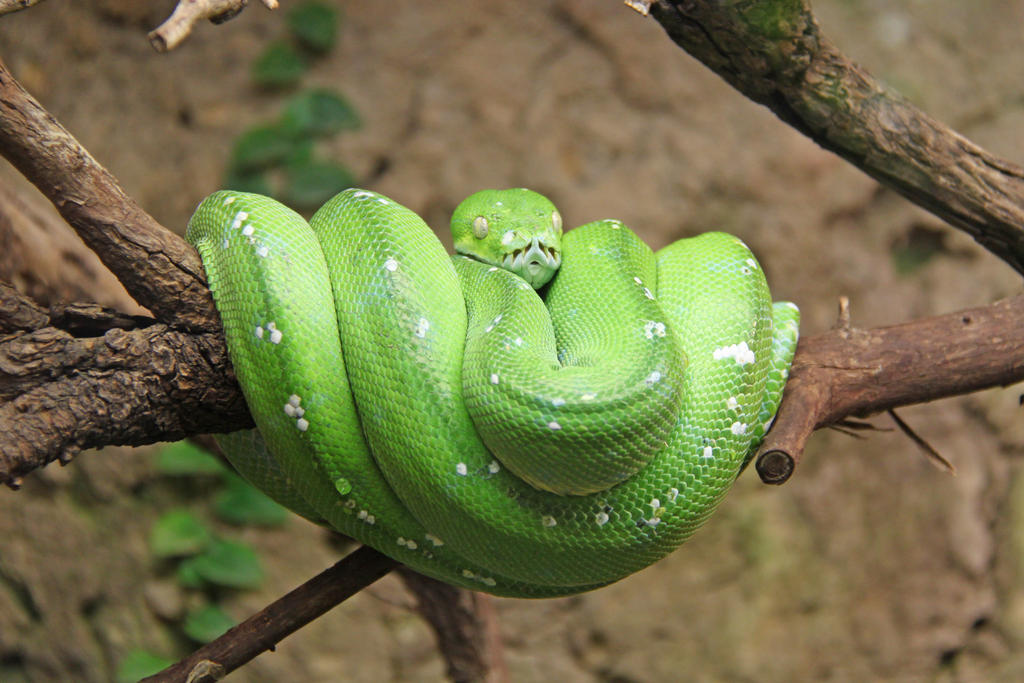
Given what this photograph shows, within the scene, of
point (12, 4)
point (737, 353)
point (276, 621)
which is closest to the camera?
point (12, 4)

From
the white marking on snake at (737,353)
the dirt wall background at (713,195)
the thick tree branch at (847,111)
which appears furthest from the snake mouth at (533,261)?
the dirt wall background at (713,195)

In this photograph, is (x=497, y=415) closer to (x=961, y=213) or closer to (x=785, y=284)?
(x=961, y=213)

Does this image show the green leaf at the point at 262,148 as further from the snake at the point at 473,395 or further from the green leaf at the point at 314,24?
the snake at the point at 473,395

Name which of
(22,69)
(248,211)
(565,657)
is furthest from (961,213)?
(22,69)

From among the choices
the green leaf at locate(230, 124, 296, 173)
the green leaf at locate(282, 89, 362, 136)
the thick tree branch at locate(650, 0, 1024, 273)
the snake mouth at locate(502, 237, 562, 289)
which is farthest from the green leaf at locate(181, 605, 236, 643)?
the thick tree branch at locate(650, 0, 1024, 273)

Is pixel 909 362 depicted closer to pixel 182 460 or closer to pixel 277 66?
pixel 182 460

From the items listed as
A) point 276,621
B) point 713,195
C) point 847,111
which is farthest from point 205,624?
point 847,111

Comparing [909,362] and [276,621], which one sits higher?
[909,362]
